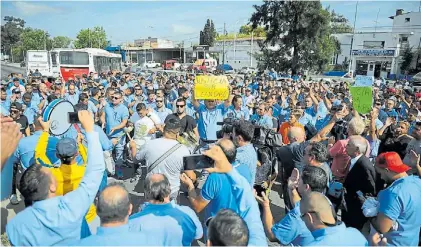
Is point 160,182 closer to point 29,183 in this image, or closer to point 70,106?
point 29,183

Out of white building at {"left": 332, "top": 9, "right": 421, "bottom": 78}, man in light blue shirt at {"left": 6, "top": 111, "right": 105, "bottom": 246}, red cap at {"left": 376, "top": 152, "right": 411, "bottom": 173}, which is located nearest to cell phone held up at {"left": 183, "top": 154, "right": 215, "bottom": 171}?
man in light blue shirt at {"left": 6, "top": 111, "right": 105, "bottom": 246}

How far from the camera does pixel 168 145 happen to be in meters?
3.72

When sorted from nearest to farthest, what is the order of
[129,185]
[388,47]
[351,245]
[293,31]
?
A: [351,245]
[129,185]
[293,31]
[388,47]

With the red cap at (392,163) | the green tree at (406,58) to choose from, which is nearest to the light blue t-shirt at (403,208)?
the red cap at (392,163)

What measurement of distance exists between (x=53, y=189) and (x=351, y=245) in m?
2.13

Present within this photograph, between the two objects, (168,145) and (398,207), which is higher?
(168,145)

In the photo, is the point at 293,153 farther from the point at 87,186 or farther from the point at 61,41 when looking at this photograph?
the point at 61,41

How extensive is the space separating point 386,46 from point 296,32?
23.3 m

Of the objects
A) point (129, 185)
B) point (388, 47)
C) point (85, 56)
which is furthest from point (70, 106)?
point (388, 47)

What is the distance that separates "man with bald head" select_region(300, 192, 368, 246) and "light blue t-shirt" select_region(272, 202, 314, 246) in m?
0.17

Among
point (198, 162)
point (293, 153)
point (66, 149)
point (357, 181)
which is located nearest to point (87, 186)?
point (198, 162)

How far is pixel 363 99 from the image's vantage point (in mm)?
5746

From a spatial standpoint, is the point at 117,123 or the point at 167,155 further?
the point at 117,123

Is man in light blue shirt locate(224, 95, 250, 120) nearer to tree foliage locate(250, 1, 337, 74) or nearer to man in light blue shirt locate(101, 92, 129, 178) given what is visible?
man in light blue shirt locate(101, 92, 129, 178)
